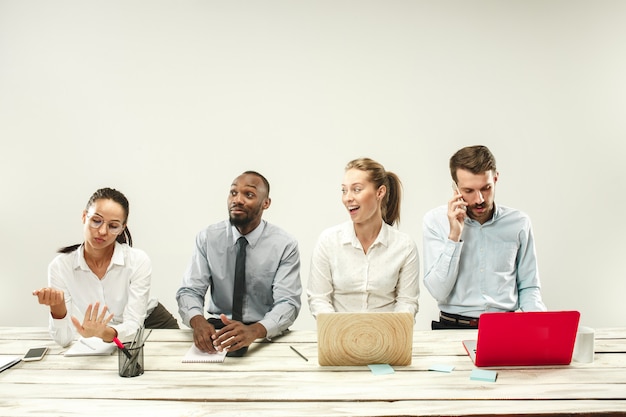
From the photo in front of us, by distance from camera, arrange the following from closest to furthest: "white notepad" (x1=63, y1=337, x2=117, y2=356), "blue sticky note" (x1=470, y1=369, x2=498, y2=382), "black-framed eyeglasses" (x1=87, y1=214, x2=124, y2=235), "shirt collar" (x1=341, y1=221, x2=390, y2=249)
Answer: "blue sticky note" (x1=470, y1=369, x2=498, y2=382)
"white notepad" (x1=63, y1=337, x2=117, y2=356)
"black-framed eyeglasses" (x1=87, y1=214, x2=124, y2=235)
"shirt collar" (x1=341, y1=221, x2=390, y2=249)

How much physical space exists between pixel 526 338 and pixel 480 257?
0.91 m

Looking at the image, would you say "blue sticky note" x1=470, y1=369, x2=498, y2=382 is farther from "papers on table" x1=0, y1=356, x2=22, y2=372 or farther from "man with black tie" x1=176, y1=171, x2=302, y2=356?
"papers on table" x1=0, y1=356, x2=22, y2=372

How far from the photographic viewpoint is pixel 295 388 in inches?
56.9

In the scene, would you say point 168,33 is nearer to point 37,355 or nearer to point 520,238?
point 37,355

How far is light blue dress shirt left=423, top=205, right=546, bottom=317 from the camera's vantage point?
7.93 feet

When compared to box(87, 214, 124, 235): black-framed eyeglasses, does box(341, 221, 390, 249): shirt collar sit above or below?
below

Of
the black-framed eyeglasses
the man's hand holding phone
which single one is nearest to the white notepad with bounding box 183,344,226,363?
the black-framed eyeglasses

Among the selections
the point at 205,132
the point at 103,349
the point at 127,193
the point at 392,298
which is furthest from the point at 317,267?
the point at 127,193

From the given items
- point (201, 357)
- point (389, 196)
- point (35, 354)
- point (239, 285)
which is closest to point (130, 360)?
point (201, 357)

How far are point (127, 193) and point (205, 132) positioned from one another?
0.75 meters

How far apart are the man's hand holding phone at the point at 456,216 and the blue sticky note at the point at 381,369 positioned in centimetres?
94

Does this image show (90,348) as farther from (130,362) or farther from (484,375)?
(484,375)

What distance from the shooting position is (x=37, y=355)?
1.71 m

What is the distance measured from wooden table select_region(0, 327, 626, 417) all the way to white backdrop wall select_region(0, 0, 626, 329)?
1.91m
